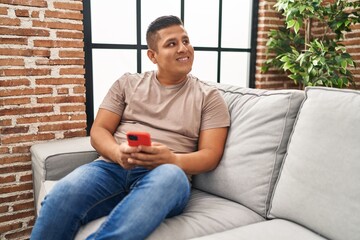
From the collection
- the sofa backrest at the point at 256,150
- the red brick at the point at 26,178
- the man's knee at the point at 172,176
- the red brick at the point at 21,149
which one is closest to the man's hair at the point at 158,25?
the sofa backrest at the point at 256,150

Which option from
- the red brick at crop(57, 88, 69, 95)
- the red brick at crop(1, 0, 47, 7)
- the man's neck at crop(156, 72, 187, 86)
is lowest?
the red brick at crop(57, 88, 69, 95)

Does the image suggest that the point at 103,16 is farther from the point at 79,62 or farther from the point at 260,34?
the point at 260,34

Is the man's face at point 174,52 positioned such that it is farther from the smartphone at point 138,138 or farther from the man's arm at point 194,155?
the smartphone at point 138,138

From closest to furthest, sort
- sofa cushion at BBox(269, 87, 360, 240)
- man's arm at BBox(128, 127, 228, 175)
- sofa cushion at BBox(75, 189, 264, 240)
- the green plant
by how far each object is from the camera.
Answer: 1. sofa cushion at BBox(269, 87, 360, 240)
2. sofa cushion at BBox(75, 189, 264, 240)
3. man's arm at BBox(128, 127, 228, 175)
4. the green plant

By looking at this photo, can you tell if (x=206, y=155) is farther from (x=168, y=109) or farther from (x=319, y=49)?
(x=319, y=49)

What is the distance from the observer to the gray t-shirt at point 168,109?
63.9 inches

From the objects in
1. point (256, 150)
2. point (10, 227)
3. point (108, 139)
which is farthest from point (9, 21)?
point (256, 150)

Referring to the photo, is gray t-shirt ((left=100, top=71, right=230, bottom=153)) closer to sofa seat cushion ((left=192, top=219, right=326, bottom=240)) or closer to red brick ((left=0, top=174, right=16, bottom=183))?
sofa seat cushion ((left=192, top=219, right=326, bottom=240))

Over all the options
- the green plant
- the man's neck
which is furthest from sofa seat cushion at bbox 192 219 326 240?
the green plant

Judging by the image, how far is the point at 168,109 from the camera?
1.68 meters

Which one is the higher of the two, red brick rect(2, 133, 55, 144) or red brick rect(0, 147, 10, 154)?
red brick rect(2, 133, 55, 144)

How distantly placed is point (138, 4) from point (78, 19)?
1.92 ft

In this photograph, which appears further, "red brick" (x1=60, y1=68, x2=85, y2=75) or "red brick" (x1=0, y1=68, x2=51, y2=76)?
"red brick" (x1=60, y1=68, x2=85, y2=75)

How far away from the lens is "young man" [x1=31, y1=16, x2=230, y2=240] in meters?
1.21
